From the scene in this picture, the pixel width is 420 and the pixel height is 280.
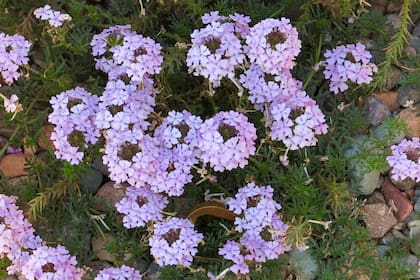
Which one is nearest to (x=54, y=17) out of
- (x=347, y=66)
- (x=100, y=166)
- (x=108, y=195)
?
(x=100, y=166)

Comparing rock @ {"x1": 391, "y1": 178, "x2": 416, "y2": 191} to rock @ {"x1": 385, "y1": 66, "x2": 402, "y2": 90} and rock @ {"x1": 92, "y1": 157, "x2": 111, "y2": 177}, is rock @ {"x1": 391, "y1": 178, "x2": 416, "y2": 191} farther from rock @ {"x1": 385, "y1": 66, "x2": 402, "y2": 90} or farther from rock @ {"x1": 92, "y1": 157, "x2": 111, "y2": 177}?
rock @ {"x1": 92, "y1": 157, "x2": 111, "y2": 177}

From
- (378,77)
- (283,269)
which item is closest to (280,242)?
(283,269)

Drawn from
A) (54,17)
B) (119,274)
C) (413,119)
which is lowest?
(119,274)

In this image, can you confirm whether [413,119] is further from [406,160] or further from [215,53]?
[215,53]

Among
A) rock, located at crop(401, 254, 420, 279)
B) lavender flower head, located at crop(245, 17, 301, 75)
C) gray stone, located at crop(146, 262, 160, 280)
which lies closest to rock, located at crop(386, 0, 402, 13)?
lavender flower head, located at crop(245, 17, 301, 75)

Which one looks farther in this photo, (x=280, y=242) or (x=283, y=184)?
(x=283, y=184)

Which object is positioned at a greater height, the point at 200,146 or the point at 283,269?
the point at 200,146

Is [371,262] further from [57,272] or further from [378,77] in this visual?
[57,272]
